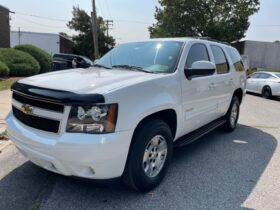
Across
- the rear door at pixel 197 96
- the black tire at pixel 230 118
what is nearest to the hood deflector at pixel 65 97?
the rear door at pixel 197 96

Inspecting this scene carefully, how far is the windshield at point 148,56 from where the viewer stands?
4.10 metres

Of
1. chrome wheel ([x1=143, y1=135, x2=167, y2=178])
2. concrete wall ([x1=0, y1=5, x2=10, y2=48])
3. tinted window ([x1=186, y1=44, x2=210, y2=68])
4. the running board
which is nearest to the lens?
chrome wheel ([x1=143, y1=135, x2=167, y2=178])

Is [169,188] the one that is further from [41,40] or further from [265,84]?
[41,40]

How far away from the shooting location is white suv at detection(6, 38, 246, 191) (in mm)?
2861

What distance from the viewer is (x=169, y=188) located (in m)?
3.74

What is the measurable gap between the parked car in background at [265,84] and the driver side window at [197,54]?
443 inches

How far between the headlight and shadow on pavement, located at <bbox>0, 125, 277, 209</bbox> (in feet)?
2.55

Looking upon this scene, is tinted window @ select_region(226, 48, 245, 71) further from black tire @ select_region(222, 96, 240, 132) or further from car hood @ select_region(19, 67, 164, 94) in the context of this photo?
car hood @ select_region(19, 67, 164, 94)

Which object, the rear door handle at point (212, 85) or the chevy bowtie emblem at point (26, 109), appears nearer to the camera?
the chevy bowtie emblem at point (26, 109)

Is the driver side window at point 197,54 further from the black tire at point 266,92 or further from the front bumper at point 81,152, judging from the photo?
the black tire at point 266,92

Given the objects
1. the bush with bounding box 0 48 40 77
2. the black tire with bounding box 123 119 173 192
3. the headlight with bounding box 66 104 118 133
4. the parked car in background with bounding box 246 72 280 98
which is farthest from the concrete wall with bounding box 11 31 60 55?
the headlight with bounding box 66 104 118 133

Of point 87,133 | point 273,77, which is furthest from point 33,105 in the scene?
point 273,77

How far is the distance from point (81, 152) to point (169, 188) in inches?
57.3

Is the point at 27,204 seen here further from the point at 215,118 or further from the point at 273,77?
the point at 273,77
